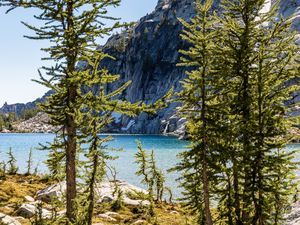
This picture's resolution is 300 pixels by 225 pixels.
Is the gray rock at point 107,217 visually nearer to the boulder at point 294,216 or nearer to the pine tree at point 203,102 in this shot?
the pine tree at point 203,102

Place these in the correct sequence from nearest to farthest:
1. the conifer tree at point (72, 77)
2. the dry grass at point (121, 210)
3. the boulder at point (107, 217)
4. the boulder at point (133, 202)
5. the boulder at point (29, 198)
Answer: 1. the conifer tree at point (72, 77)
2. the dry grass at point (121, 210)
3. the boulder at point (107, 217)
4. the boulder at point (29, 198)
5. the boulder at point (133, 202)

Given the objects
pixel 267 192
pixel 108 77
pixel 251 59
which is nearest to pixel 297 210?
pixel 267 192

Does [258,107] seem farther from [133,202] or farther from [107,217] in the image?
[133,202]

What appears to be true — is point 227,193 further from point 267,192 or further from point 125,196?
point 125,196

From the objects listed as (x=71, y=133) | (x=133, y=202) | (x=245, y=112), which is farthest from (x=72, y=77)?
(x=133, y=202)

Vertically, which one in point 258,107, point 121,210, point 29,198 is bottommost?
point 121,210

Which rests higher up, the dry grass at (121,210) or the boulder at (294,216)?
the boulder at (294,216)

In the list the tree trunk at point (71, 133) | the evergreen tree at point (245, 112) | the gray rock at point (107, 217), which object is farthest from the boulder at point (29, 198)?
the evergreen tree at point (245, 112)

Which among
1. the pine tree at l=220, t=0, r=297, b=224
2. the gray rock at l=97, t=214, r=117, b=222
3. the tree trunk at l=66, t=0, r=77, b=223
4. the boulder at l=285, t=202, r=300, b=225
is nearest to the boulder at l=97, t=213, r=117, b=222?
the gray rock at l=97, t=214, r=117, b=222

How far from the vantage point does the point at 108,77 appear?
12688mm

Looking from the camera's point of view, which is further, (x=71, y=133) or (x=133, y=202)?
(x=133, y=202)

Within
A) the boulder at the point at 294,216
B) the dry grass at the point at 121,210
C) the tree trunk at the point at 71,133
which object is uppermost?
the tree trunk at the point at 71,133

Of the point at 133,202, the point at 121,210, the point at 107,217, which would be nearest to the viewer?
the point at 107,217

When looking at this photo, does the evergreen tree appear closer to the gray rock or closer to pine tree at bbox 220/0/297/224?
pine tree at bbox 220/0/297/224
